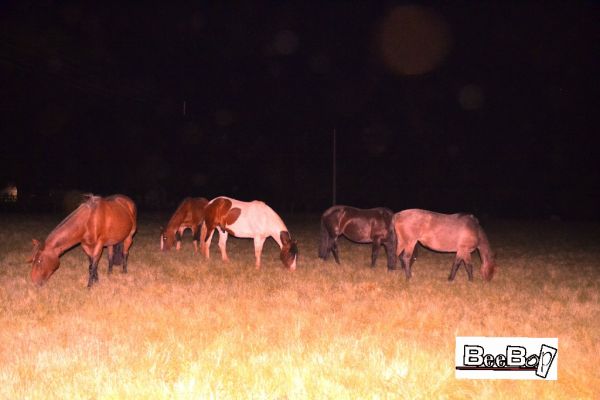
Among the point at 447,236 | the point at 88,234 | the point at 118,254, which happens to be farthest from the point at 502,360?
the point at 118,254

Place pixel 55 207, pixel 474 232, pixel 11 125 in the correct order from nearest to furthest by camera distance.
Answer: pixel 474 232 < pixel 55 207 < pixel 11 125

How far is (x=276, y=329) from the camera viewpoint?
249 inches

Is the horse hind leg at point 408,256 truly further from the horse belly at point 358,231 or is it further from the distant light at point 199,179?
the distant light at point 199,179

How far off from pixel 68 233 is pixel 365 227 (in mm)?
6559

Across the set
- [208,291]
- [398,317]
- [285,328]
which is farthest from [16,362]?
[398,317]

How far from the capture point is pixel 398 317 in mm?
6988

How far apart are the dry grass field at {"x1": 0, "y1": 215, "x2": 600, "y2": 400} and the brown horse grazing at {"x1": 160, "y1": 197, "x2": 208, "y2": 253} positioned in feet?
6.22

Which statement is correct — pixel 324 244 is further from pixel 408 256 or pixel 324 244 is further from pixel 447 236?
pixel 447 236

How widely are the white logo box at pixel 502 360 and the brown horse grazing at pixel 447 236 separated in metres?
5.21

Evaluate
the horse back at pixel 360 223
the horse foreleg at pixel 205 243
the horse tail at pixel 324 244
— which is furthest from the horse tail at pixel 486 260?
the horse foreleg at pixel 205 243

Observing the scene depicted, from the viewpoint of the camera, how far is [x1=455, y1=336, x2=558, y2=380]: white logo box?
4621 mm

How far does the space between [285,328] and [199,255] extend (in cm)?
723

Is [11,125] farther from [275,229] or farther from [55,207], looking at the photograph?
[275,229]

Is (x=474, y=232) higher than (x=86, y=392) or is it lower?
higher
